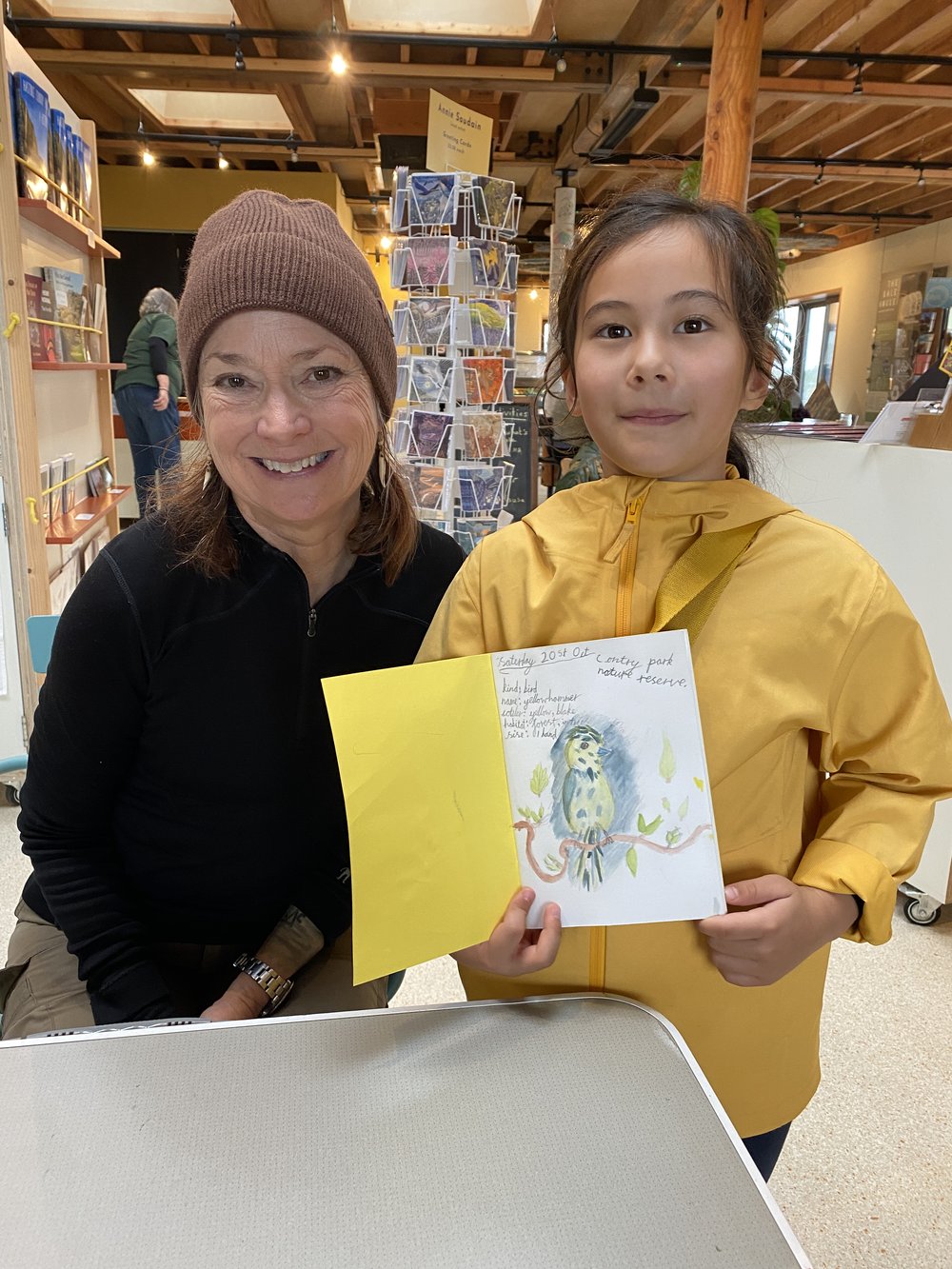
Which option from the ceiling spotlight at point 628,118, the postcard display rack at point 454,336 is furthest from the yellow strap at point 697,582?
the ceiling spotlight at point 628,118

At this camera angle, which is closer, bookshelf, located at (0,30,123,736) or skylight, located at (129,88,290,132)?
bookshelf, located at (0,30,123,736)

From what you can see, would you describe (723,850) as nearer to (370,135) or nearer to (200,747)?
(200,747)

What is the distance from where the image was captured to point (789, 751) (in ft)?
2.85

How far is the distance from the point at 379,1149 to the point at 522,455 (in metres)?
5.59

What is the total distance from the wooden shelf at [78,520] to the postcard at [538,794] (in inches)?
114

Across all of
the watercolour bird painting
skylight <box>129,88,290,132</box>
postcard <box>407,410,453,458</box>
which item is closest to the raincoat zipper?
the watercolour bird painting

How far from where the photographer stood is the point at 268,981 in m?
1.14

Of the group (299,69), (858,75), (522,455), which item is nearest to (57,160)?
(299,69)

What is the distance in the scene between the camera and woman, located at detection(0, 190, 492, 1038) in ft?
3.37

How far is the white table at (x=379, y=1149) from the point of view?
0.58 metres

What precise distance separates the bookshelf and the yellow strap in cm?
260

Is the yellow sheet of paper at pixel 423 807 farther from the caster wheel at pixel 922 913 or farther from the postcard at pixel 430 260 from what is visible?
the postcard at pixel 430 260

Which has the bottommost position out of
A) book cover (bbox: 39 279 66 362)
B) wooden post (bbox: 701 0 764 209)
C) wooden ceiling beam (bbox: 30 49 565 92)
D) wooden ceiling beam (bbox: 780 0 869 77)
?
book cover (bbox: 39 279 66 362)

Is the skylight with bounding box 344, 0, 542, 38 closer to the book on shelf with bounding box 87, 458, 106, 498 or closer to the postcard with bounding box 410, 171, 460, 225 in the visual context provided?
the postcard with bounding box 410, 171, 460, 225
